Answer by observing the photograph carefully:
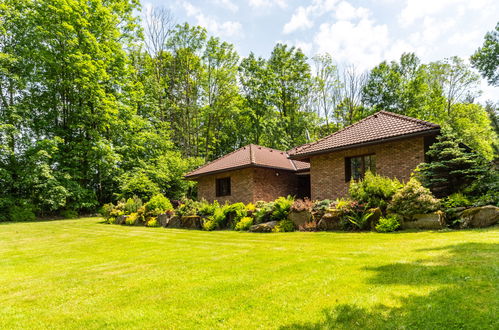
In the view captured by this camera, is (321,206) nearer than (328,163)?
Yes

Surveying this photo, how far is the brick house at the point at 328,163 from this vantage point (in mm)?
12734

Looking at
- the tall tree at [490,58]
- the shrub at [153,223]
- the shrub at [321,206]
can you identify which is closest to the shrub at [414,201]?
the shrub at [321,206]

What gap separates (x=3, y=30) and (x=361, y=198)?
1050 inches

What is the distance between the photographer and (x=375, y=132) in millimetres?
13906

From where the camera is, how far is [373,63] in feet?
111

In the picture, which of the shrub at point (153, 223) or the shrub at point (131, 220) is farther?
the shrub at point (131, 220)

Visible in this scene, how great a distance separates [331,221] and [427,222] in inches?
117

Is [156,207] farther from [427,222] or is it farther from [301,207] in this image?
[427,222]

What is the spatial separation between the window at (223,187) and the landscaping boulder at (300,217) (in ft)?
30.9

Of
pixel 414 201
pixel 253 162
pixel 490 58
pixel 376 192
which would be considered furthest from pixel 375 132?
pixel 490 58

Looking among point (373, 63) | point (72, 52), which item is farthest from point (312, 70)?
point (72, 52)

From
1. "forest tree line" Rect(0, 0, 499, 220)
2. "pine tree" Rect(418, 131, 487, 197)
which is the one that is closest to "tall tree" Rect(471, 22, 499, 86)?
"forest tree line" Rect(0, 0, 499, 220)

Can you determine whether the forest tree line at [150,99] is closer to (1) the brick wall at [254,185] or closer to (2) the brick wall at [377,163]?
(2) the brick wall at [377,163]

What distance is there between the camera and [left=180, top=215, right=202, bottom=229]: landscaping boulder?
14.4 metres
